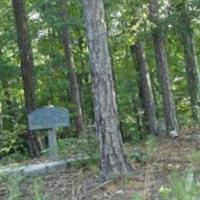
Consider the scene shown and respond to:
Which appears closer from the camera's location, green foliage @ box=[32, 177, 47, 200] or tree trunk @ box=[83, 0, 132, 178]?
green foliage @ box=[32, 177, 47, 200]

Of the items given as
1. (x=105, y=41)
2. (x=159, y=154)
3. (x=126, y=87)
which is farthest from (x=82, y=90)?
(x=105, y=41)

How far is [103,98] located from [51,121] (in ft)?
8.33

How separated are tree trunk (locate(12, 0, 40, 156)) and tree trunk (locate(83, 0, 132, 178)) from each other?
5.86 meters

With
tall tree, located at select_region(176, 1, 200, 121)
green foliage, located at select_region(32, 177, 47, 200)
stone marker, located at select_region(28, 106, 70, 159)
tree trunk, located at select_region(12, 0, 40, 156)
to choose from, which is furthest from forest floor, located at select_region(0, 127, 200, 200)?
tall tree, located at select_region(176, 1, 200, 121)

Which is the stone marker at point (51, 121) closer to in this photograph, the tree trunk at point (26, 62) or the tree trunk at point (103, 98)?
the tree trunk at point (103, 98)

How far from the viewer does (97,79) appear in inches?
277

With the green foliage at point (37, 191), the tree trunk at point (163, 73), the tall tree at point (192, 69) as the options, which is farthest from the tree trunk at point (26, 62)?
the green foliage at point (37, 191)

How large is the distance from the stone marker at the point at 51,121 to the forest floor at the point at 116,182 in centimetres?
129

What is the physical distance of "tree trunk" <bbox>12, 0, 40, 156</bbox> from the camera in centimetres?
1274

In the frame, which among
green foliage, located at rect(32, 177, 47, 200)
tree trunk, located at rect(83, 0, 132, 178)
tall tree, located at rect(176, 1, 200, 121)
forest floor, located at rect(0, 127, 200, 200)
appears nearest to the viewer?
green foliage, located at rect(32, 177, 47, 200)

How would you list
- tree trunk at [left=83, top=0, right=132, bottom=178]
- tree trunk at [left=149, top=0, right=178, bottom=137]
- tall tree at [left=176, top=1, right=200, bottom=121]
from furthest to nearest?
tall tree at [left=176, top=1, right=200, bottom=121] < tree trunk at [left=149, top=0, right=178, bottom=137] < tree trunk at [left=83, top=0, right=132, bottom=178]

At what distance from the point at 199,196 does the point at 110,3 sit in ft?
35.3

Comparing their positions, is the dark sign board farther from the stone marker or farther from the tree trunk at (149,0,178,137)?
the tree trunk at (149,0,178,137)

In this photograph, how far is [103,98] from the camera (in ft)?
22.9
